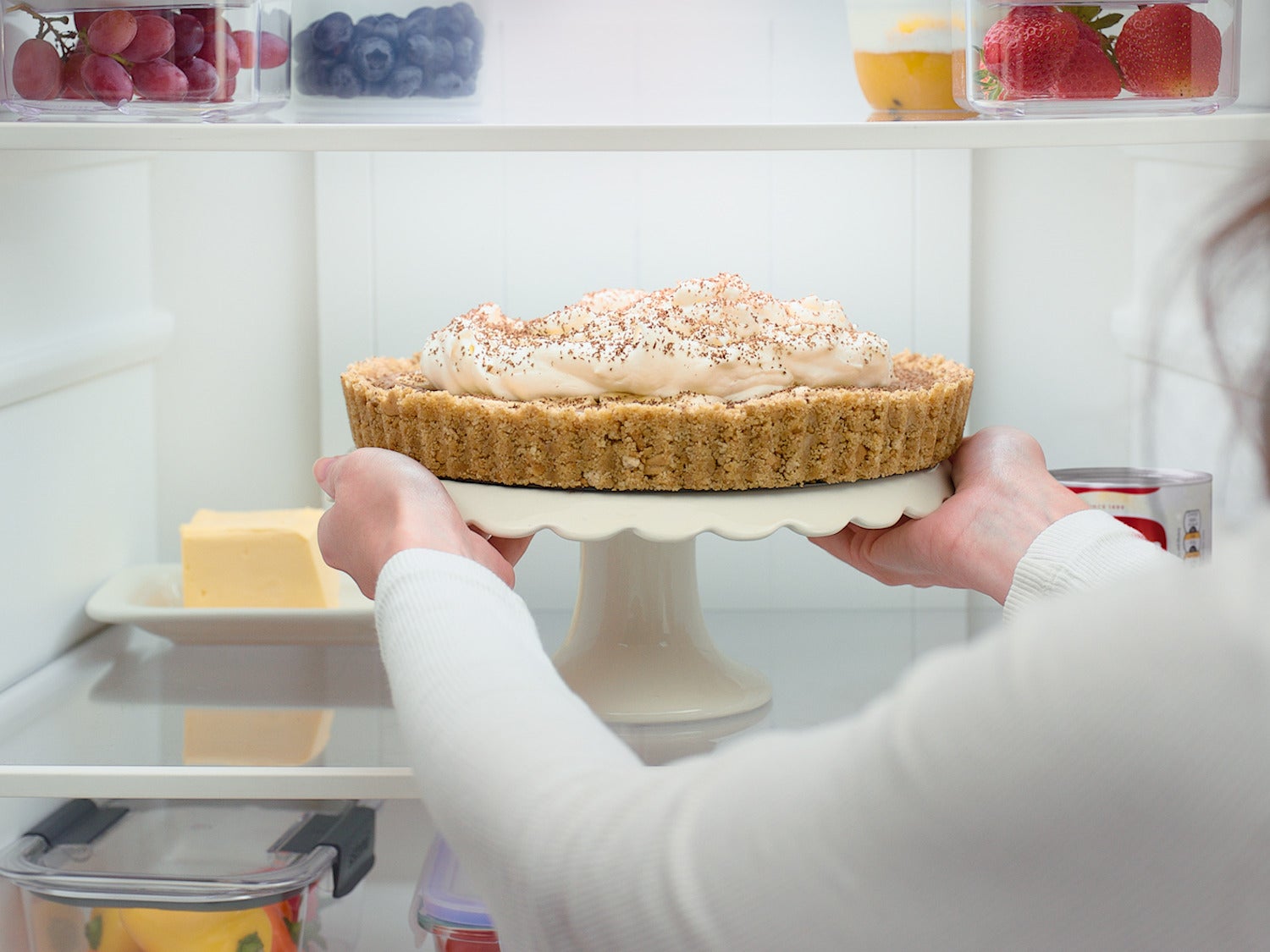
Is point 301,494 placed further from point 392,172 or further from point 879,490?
point 879,490

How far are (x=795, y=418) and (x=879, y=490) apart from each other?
80mm

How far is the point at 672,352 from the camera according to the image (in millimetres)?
755

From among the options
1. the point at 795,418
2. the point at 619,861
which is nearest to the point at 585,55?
the point at 795,418

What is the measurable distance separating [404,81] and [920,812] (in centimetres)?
72

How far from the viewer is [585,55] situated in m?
1.19

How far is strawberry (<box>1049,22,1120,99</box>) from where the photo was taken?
0.85 metres

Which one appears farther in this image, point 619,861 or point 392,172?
point 392,172

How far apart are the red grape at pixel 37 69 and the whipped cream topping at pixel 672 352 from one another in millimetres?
314

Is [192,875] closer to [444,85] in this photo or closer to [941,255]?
[444,85]

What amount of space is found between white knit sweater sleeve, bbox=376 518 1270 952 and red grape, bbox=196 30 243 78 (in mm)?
575

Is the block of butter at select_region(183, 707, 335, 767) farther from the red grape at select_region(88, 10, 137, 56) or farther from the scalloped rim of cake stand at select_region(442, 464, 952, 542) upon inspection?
the red grape at select_region(88, 10, 137, 56)

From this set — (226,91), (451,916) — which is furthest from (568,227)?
(451,916)

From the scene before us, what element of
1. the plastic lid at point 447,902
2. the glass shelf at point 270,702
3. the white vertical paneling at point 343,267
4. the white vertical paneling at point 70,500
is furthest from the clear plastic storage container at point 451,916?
the white vertical paneling at point 343,267

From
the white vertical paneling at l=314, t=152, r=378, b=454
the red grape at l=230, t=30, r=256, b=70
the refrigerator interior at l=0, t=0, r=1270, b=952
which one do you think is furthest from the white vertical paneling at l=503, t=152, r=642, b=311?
the red grape at l=230, t=30, r=256, b=70
